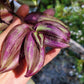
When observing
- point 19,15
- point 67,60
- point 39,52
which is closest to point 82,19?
point 67,60

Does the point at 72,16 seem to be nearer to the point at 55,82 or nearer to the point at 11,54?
the point at 55,82

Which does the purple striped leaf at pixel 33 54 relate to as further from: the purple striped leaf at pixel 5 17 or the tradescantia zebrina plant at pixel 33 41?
the purple striped leaf at pixel 5 17

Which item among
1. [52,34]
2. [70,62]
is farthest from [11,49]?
[70,62]

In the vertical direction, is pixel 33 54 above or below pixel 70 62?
above

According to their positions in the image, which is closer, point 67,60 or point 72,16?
point 67,60

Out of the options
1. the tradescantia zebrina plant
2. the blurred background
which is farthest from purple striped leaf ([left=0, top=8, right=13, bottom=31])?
the blurred background

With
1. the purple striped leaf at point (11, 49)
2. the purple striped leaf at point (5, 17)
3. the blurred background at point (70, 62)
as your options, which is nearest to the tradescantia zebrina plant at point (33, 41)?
the purple striped leaf at point (11, 49)

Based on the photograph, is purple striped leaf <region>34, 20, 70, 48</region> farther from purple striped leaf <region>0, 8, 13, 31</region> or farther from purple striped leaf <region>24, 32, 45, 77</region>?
purple striped leaf <region>0, 8, 13, 31</region>

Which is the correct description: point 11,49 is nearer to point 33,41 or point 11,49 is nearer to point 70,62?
point 33,41

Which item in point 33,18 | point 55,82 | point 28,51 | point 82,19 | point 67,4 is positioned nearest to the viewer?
point 28,51
